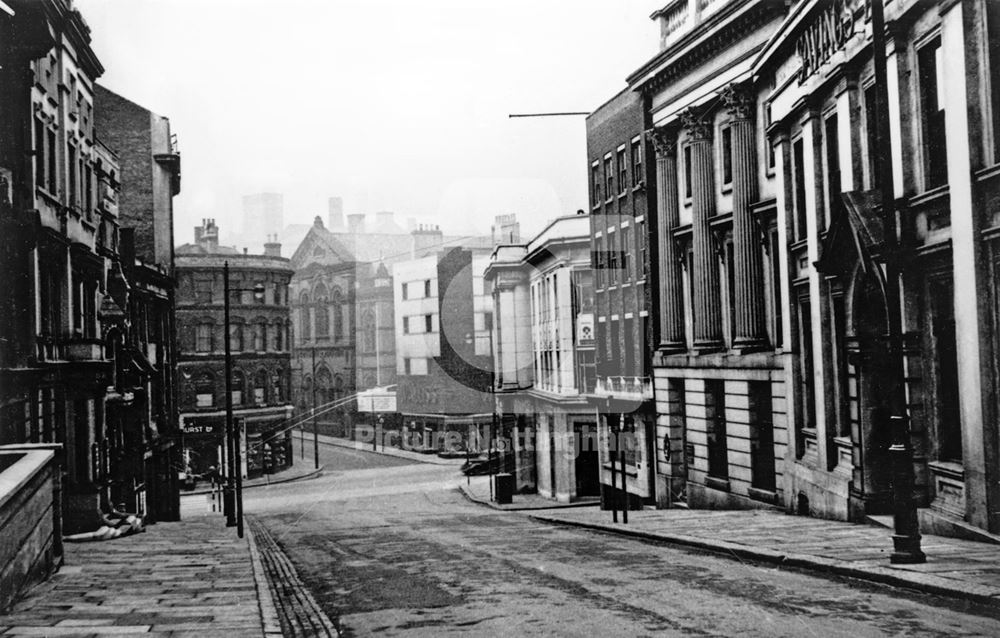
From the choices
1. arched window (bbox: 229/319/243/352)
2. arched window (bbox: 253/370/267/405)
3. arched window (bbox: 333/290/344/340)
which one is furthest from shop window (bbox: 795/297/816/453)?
arched window (bbox: 333/290/344/340)

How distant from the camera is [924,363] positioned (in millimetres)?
16078

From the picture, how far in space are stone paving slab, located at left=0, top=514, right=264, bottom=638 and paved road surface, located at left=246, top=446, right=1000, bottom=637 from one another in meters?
1.30

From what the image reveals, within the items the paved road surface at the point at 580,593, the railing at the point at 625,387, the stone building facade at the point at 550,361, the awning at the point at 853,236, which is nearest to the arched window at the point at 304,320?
the stone building facade at the point at 550,361

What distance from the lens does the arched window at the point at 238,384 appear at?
57756mm

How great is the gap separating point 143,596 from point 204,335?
1912 inches

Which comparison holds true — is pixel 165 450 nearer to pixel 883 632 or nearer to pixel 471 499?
pixel 471 499

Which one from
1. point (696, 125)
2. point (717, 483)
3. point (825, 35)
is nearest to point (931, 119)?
point (825, 35)

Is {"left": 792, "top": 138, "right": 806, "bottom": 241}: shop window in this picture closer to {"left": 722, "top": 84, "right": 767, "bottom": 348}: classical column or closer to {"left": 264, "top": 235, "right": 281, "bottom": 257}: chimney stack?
{"left": 722, "top": 84, "right": 767, "bottom": 348}: classical column

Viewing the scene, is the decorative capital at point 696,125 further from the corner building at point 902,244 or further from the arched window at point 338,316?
the arched window at point 338,316

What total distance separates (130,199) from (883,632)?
3610 cm

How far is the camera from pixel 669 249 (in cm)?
3378

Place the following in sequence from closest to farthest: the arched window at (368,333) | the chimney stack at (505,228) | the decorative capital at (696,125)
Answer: the decorative capital at (696,125) < the chimney stack at (505,228) < the arched window at (368,333)

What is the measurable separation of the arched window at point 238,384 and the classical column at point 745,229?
119 ft

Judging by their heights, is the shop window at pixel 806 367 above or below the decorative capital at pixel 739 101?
below
